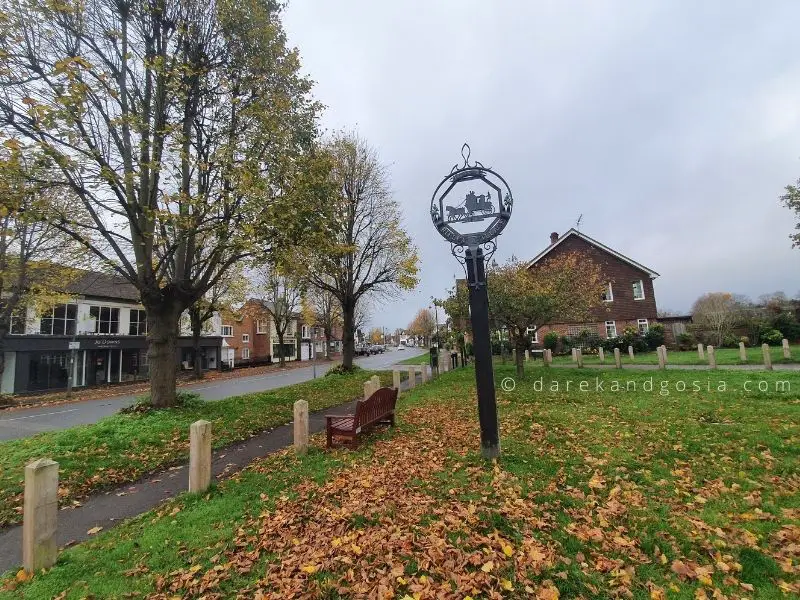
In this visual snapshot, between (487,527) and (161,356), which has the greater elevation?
(161,356)

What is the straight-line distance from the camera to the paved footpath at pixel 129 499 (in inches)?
195

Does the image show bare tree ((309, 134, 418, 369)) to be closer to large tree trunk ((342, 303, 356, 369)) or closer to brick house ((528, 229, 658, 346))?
large tree trunk ((342, 303, 356, 369))

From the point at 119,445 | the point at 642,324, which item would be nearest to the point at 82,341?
the point at 119,445

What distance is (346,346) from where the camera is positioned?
24.3 metres

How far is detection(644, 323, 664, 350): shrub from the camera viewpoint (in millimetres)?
28062

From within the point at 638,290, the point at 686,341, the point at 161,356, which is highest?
the point at 638,290

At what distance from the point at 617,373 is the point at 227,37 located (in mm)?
18154

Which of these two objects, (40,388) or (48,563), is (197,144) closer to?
(48,563)

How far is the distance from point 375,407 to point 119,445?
17.4 ft

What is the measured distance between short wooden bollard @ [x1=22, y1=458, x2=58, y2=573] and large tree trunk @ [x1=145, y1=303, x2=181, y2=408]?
7676mm

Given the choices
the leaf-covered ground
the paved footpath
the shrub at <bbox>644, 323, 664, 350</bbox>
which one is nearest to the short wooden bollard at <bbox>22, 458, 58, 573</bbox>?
the leaf-covered ground

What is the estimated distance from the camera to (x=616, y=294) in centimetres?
3294

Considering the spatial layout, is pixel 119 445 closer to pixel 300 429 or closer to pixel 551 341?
pixel 300 429

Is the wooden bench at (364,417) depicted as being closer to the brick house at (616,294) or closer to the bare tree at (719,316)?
the brick house at (616,294)
